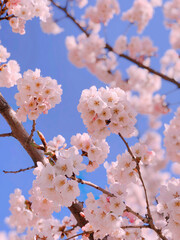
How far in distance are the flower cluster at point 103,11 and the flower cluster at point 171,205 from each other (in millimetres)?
9053

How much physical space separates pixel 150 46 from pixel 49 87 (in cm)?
847

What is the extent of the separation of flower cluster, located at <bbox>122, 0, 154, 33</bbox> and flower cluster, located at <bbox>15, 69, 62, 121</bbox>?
945 centimetres

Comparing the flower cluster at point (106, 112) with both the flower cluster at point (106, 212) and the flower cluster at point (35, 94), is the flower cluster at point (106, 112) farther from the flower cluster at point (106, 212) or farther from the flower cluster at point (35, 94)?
the flower cluster at point (106, 212)

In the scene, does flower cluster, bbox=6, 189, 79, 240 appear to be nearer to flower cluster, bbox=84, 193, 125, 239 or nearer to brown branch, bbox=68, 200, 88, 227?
brown branch, bbox=68, 200, 88, 227

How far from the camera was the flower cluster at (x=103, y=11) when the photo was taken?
995 cm

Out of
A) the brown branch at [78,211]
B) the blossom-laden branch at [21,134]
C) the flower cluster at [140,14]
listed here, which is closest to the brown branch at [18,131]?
the blossom-laden branch at [21,134]

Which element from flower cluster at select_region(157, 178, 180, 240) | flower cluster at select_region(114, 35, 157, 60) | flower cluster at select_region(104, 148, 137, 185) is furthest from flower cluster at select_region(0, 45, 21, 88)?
flower cluster at select_region(114, 35, 157, 60)

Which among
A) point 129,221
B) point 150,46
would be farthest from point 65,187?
point 150,46

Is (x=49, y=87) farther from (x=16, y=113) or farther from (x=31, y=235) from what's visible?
(x=31, y=235)

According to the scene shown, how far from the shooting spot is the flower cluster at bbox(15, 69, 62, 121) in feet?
7.09

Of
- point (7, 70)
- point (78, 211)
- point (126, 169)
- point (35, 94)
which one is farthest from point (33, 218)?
point (7, 70)

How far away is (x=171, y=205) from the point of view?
2.03 m

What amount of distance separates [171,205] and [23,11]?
3.01 metres

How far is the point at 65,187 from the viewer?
71.7 inches
